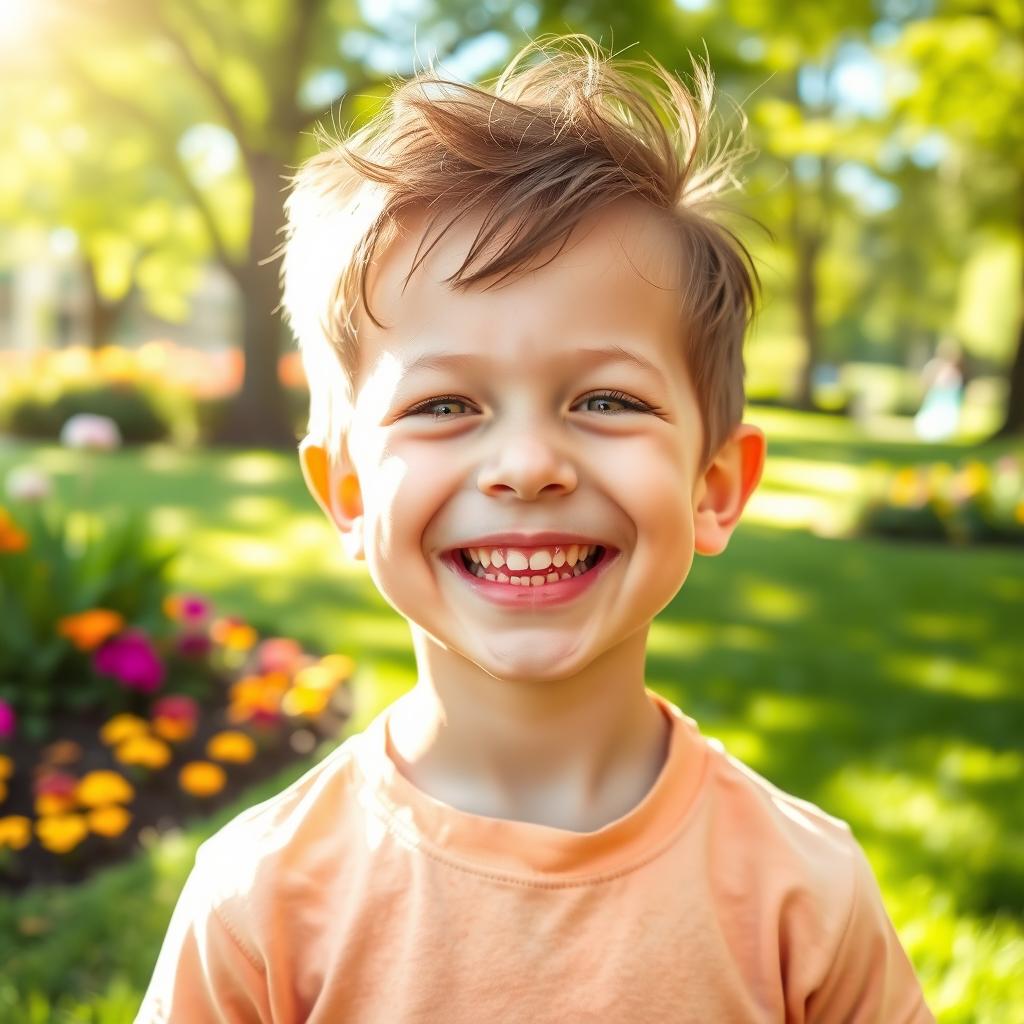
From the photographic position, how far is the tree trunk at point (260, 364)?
1445 centimetres

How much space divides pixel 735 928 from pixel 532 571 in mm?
529

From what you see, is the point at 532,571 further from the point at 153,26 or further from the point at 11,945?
the point at 153,26

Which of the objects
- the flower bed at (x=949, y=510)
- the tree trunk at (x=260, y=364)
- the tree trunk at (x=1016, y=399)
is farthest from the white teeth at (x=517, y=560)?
the tree trunk at (x=1016, y=399)

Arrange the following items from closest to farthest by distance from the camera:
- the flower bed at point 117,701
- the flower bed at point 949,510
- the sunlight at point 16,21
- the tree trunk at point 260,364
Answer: the flower bed at point 117,701 < the flower bed at point 949,510 < the sunlight at point 16,21 < the tree trunk at point 260,364

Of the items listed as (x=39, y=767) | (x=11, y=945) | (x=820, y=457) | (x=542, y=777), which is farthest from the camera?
(x=820, y=457)

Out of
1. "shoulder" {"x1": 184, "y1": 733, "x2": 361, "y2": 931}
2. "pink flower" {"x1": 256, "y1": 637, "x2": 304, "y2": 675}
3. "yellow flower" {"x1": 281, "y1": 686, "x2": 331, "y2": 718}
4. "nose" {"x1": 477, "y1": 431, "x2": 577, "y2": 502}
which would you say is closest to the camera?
"nose" {"x1": 477, "y1": 431, "x2": 577, "y2": 502}

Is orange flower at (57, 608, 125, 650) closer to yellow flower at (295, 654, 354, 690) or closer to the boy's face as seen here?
yellow flower at (295, 654, 354, 690)

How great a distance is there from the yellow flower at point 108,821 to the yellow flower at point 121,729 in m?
0.31

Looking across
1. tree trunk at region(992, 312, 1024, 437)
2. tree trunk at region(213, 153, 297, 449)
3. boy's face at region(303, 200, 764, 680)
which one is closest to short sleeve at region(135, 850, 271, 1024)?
boy's face at region(303, 200, 764, 680)

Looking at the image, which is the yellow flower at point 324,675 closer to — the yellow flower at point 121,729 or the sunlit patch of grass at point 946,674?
the yellow flower at point 121,729

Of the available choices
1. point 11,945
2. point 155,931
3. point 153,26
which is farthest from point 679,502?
point 153,26

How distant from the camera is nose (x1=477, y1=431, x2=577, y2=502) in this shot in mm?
1333

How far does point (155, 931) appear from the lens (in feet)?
9.36

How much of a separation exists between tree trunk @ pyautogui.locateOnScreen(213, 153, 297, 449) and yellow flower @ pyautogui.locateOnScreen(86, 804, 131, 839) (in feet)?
36.9
